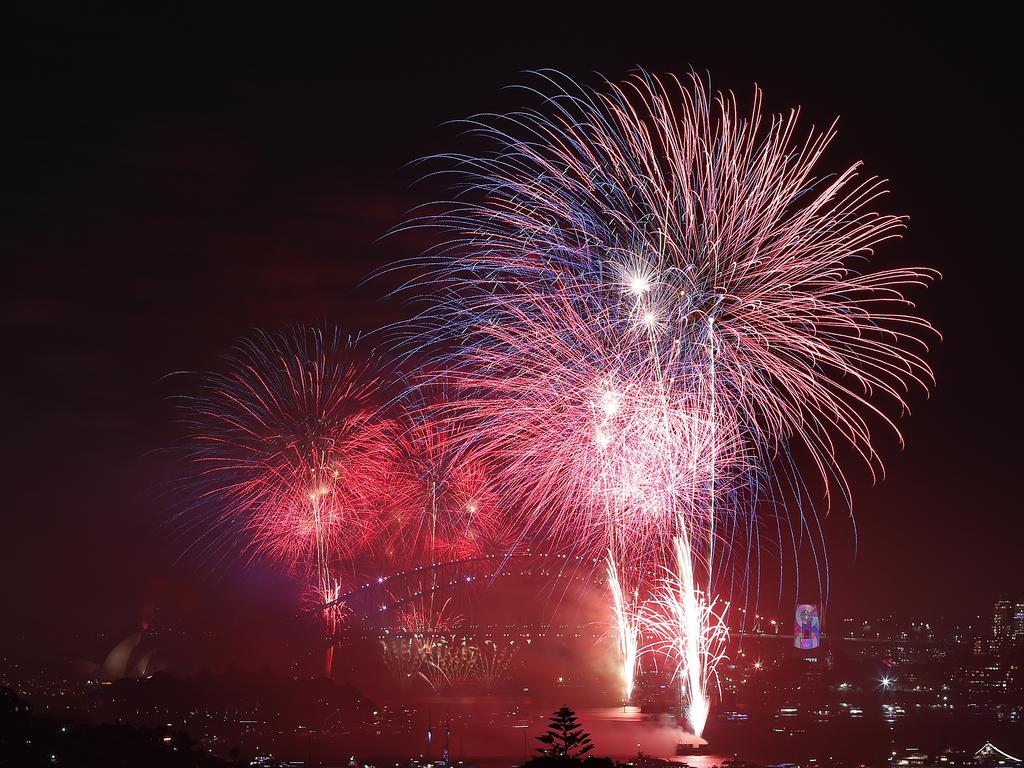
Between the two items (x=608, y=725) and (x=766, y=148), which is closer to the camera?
(x=766, y=148)

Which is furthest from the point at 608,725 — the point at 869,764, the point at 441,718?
the point at 869,764

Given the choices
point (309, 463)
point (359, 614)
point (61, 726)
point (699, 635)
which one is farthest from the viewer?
point (359, 614)

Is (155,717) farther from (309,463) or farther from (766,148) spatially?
(766,148)

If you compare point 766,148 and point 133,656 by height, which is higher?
point 766,148

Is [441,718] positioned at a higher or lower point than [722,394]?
lower

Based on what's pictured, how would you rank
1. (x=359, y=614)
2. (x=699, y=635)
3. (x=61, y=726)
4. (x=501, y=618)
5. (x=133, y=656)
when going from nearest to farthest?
(x=699, y=635) < (x=61, y=726) < (x=359, y=614) < (x=501, y=618) < (x=133, y=656)

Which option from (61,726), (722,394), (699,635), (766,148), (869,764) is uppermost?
(766,148)

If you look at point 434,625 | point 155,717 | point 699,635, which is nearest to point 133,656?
point 155,717

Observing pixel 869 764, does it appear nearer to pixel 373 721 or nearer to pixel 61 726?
pixel 373 721

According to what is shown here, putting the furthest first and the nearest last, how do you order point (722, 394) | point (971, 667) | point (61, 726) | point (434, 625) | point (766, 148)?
point (971, 667) < point (434, 625) < point (61, 726) < point (722, 394) < point (766, 148)
